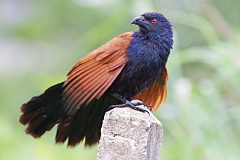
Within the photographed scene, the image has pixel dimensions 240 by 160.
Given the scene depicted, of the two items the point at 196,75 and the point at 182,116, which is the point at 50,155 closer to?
the point at 182,116

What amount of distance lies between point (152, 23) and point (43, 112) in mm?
831

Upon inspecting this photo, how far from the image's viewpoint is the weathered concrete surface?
191 centimetres

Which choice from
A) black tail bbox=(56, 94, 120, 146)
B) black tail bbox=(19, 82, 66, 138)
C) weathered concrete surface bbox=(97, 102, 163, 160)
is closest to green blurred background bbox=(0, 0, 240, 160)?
black tail bbox=(56, 94, 120, 146)

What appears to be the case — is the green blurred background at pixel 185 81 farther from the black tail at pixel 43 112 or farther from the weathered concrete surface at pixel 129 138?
the weathered concrete surface at pixel 129 138

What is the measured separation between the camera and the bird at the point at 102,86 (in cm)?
263

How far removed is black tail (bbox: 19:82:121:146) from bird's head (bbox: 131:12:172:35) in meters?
0.54

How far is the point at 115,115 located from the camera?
1984 millimetres

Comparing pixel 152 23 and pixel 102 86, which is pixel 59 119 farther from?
pixel 152 23

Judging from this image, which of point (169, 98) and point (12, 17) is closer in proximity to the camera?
point (169, 98)

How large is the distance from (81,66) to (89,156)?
2.31 metres

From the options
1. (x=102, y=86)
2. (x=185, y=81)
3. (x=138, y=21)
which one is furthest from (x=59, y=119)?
(x=185, y=81)

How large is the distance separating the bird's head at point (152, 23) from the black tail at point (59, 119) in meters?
0.54

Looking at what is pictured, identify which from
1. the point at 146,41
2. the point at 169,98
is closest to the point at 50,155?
the point at 169,98

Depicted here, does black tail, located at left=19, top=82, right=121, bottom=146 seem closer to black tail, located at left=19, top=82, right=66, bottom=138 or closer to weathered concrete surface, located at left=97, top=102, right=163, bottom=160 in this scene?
black tail, located at left=19, top=82, right=66, bottom=138
